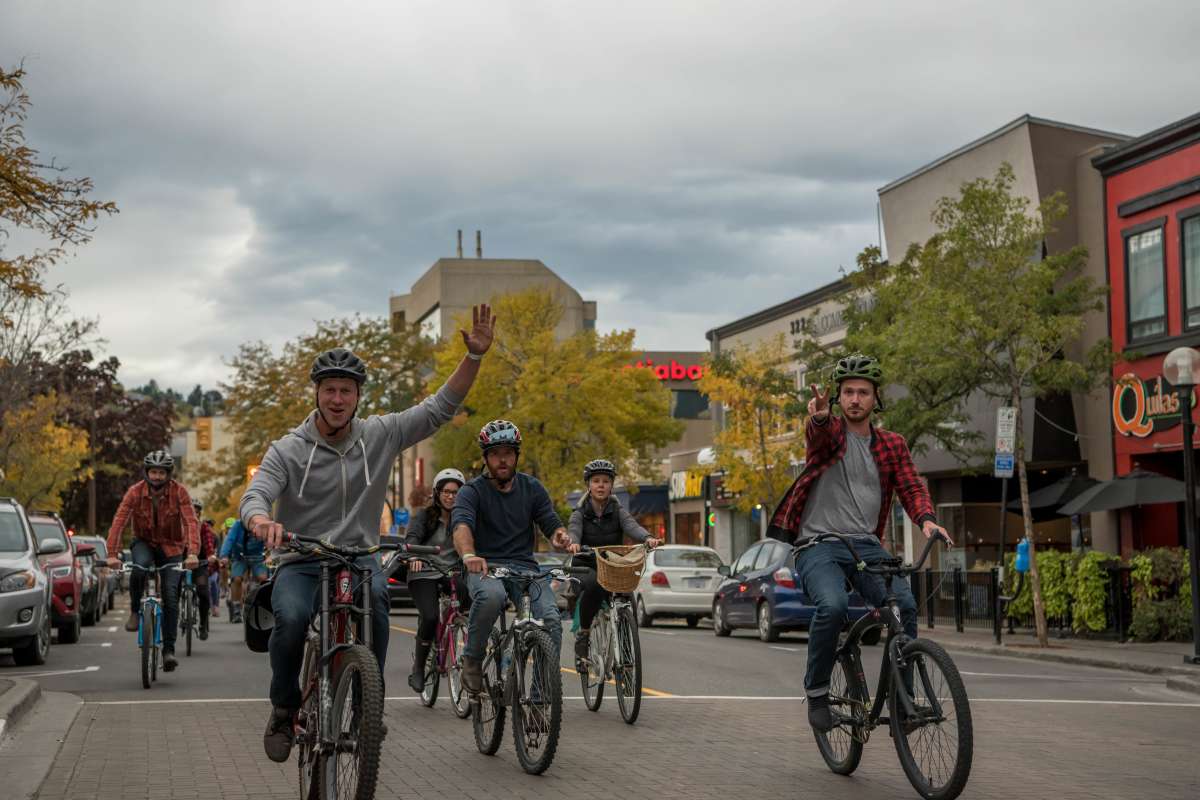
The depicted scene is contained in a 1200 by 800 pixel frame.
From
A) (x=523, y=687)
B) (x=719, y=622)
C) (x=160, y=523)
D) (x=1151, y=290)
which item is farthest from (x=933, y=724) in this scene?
(x=1151, y=290)

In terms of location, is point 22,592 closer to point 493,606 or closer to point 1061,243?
point 493,606

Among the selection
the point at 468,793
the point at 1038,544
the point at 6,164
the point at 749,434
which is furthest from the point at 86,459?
the point at 468,793

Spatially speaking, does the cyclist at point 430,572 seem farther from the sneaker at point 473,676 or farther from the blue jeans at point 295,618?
the blue jeans at point 295,618

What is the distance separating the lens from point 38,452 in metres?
48.4

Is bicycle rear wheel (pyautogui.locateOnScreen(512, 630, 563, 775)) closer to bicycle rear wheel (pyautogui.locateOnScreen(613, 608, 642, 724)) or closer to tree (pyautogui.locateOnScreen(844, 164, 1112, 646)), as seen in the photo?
bicycle rear wheel (pyautogui.locateOnScreen(613, 608, 642, 724))

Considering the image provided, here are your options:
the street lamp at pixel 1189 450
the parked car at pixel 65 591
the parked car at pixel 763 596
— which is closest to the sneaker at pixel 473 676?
the street lamp at pixel 1189 450

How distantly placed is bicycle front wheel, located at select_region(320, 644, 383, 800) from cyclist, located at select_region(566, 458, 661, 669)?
6.02 metres

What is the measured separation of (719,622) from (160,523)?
12925 millimetres

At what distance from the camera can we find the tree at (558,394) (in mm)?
51312

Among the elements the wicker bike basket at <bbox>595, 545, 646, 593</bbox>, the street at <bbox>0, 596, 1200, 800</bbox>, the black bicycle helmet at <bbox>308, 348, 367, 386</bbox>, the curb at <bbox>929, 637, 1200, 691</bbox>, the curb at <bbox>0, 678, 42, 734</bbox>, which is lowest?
the curb at <bbox>929, 637, 1200, 691</bbox>

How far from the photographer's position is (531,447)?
51312mm

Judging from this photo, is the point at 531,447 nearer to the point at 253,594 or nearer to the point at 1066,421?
the point at 1066,421

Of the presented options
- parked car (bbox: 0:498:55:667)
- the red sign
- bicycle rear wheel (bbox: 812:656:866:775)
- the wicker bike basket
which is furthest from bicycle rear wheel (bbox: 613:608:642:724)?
the red sign

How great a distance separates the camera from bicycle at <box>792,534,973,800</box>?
730 cm
